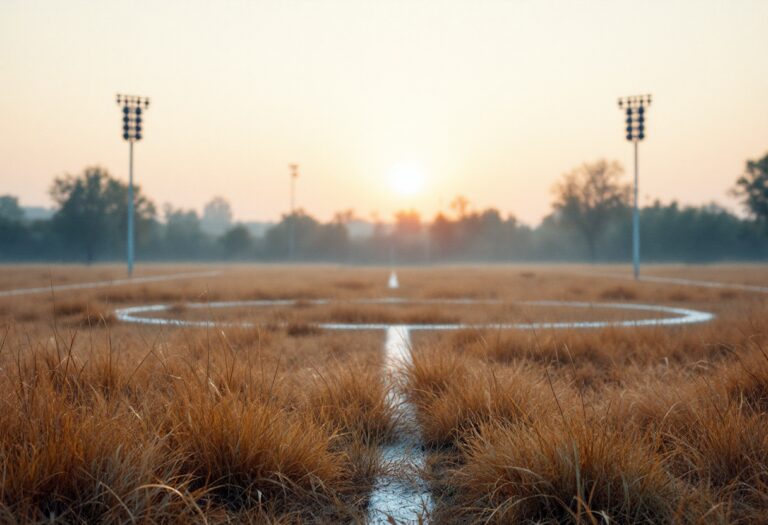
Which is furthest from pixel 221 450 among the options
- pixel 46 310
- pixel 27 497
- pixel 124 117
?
pixel 124 117

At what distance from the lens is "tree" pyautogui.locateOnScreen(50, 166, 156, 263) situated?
52.9 metres

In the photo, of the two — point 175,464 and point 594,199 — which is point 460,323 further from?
point 594,199

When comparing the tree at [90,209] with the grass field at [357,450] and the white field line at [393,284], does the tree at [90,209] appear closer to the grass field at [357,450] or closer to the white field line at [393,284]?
the white field line at [393,284]

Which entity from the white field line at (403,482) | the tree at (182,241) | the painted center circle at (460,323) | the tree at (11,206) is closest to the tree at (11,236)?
the tree at (182,241)

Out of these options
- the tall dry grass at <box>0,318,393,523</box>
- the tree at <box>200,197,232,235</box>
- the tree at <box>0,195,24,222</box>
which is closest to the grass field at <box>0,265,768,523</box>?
the tall dry grass at <box>0,318,393,523</box>

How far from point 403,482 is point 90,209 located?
58087 millimetres

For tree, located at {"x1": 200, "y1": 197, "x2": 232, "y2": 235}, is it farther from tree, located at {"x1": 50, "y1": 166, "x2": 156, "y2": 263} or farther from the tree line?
tree, located at {"x1": 50, "y1": 166, "x2": 156, "y2": 263}

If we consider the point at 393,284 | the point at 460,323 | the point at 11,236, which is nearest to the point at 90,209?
the point at 11,236

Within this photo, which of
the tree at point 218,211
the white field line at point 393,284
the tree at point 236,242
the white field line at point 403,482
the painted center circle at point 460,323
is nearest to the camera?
the white field line at point 403,482

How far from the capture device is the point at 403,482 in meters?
3.01

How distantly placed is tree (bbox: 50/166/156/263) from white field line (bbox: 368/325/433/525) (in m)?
55.2

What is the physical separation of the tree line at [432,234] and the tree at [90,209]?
0.10 metres

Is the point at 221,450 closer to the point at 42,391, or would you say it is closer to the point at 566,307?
the point at 42,391

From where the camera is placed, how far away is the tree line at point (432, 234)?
53.8m
